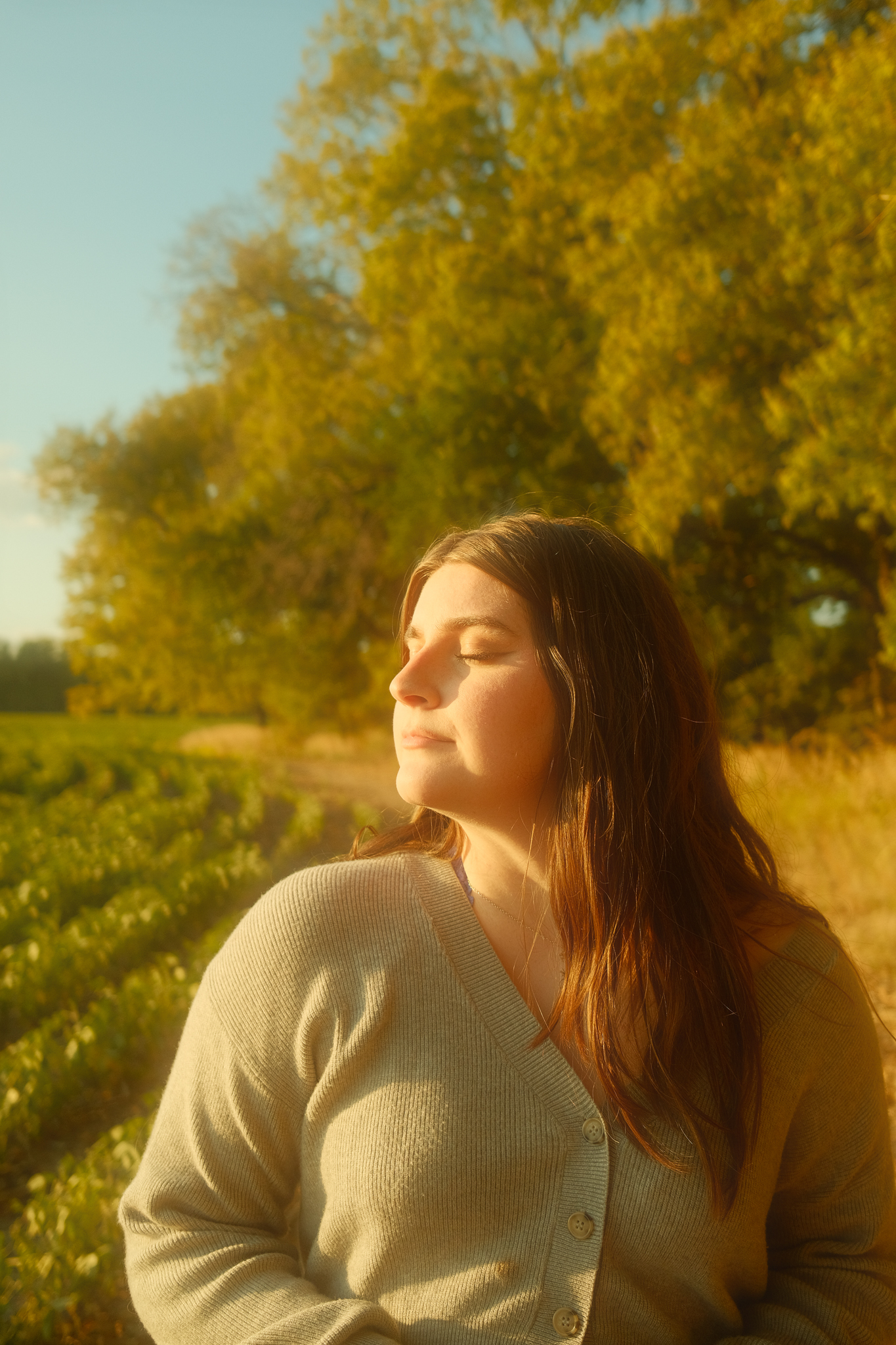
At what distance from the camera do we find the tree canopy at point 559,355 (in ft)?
27.3

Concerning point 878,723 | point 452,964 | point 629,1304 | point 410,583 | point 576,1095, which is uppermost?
point 410,583

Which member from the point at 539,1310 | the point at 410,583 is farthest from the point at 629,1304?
the point at 410,583

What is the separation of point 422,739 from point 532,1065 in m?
→ 0.46

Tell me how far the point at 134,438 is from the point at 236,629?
24.8 feet

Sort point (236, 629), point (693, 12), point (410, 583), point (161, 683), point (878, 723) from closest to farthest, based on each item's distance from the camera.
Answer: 1. point (410, 583)
2. point (878, 723)
3. point (693, 12)
4. point (236, 629)
5. point (161, 683)

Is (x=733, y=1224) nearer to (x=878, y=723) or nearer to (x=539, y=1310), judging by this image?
(x=539, y=1310)

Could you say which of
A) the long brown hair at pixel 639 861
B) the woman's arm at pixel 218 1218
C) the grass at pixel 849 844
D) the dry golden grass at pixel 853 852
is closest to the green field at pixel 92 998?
the woman's arm at pixel 218 1218

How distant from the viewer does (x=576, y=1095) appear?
1.25m

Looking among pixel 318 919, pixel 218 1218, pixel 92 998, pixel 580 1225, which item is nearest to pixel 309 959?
pixel 318 919

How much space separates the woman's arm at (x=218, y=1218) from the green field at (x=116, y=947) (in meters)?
1.09

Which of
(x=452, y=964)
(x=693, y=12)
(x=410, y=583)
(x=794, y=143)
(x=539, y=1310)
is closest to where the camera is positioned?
(x=539, y=1310)

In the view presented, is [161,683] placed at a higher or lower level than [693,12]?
lower

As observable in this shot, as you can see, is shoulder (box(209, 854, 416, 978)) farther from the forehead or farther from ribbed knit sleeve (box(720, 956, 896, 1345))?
ribbed knit sleeve (box(720, 956, 896, 1345))

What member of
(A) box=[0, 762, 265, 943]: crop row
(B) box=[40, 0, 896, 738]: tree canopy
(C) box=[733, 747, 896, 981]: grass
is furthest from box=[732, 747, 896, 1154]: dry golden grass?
(A) box=[0, 762, 265, 943]: crop row
